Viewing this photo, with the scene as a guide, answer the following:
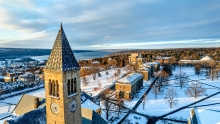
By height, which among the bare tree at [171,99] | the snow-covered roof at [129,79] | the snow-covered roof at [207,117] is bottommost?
the bare tree at [171,99]

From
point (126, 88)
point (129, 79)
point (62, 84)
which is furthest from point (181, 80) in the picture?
point (62, 84)

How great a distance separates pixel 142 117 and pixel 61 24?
106 feet

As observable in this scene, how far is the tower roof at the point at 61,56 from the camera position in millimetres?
16625

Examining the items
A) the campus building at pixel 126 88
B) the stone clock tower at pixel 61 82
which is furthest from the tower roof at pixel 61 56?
the campus building at pixel 126 88

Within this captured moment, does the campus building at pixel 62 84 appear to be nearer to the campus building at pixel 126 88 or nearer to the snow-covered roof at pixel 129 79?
the campus building at pixel 126 88

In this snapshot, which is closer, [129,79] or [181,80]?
[129,79]

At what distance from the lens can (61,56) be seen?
55.0 ft

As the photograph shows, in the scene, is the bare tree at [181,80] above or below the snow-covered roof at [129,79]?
below

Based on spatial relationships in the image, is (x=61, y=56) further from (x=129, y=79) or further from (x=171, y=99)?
(x=129, y=79)

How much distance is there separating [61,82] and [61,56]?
2530mm

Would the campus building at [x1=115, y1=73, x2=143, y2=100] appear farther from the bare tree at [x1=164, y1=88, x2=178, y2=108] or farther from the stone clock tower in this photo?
the stone clock tower

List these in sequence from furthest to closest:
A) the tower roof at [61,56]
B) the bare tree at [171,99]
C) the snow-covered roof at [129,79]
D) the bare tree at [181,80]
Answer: the bare tree at [181,80] → the snow-covered roof at [129,79] → the bare tree at [171,99] → the tower roof at [61,56]

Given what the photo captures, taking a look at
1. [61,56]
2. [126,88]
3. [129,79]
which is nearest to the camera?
[61,56]

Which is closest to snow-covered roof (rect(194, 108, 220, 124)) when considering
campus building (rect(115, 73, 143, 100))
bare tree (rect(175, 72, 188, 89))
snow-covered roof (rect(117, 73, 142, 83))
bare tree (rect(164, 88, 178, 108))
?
bare tree (rect(164, 88, 178, 108))
